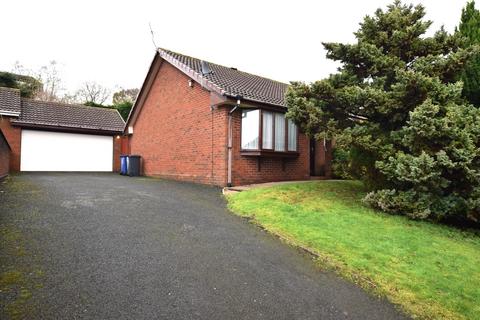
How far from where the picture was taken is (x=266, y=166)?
Result: 450 inches

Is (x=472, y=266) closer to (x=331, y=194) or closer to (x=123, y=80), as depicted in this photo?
(x=331, y=194)

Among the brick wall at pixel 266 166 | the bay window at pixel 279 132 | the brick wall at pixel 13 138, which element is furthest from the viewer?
the brick wall at pixel 13 138

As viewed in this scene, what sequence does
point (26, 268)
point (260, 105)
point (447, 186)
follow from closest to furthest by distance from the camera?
point (26, 268) → point (447, 186) → point (260, 105)

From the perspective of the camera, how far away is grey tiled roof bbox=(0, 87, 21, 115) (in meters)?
17.1

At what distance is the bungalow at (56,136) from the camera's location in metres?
17.2

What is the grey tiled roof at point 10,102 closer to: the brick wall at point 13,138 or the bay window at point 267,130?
the brick wall at point 13,138

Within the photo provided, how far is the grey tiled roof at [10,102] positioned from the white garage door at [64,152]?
129cm

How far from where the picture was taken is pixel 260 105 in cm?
1086

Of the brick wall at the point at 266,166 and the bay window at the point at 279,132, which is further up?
the bay window at the point at 279,132

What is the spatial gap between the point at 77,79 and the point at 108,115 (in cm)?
1899

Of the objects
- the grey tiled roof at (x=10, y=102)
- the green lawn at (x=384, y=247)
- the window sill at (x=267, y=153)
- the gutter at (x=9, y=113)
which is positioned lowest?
the green lawn at (x=384, y=247)

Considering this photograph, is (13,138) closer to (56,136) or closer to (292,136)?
(56,136)

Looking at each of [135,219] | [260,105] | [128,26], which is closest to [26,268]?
[135,219]

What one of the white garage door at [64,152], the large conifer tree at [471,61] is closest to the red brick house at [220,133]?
the large conifer tree at [471,61]
